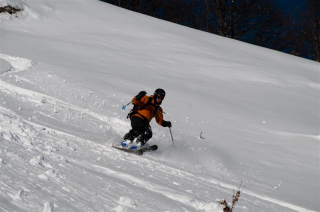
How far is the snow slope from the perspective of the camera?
12.9ft

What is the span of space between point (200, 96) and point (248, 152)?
350 cm

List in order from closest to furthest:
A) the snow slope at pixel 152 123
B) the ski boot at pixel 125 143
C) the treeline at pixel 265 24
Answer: the snow slope at pixel 152 123, the ski boot at pixel 125 143, the treeline at pixel 265 24

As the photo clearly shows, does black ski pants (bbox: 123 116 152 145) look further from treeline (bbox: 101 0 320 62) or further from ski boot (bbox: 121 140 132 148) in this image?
treeline (bbox: 101 0 320 62)

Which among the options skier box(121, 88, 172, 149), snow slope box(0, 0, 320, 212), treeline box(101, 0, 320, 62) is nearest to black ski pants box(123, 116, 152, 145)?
skier box(121, 88, 172, 149)

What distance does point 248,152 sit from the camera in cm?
823

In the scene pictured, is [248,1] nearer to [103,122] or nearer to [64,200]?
[103,122]

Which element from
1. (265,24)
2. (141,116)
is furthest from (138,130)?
(265,24)

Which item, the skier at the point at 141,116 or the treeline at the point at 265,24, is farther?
the treeline at the point at 265,24

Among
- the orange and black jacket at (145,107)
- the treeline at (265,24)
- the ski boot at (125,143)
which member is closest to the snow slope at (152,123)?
the ski boot at (125,143)

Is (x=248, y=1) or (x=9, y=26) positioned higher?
(x=248, y=1)

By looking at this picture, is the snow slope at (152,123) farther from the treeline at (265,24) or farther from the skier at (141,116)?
the treeline at (265,24)

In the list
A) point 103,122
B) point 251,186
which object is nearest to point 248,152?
point 251,186

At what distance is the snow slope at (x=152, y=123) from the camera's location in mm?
3936

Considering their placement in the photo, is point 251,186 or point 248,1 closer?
point 251,186
